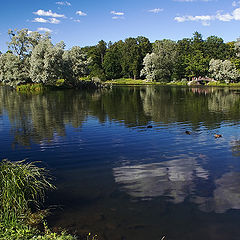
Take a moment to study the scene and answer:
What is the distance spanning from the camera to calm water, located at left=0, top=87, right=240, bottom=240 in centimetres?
850

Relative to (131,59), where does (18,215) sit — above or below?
below

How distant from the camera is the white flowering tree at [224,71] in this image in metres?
106

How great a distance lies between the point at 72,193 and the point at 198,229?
17.4ft

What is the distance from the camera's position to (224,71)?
107250 millimetres

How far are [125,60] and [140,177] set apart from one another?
467ft

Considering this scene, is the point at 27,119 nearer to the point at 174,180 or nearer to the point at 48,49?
the point at 174,180

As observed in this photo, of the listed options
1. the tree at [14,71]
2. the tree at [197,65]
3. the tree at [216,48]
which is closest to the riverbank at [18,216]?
the tree at [14,71]

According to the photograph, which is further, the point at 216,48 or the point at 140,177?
the point at 216,48

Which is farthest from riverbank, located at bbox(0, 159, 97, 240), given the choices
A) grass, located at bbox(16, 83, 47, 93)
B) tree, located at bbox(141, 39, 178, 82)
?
tree, located at bbox(141, 39, 178, 82)

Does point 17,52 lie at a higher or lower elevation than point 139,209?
higher

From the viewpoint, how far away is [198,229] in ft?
27.1

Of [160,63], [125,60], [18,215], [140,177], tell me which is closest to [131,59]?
[125,60]

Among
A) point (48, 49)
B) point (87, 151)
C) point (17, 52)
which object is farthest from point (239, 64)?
point (87, 151)

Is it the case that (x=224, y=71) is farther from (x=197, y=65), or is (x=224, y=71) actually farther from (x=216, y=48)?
(x=216, y=48)
